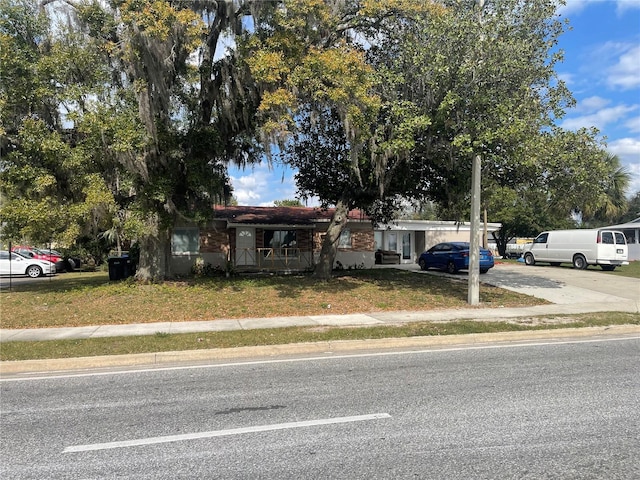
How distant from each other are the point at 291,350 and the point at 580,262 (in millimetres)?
21941

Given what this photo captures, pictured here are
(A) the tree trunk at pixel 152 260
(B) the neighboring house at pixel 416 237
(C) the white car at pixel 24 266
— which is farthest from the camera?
(B) the neighboring house at pixel 416 237

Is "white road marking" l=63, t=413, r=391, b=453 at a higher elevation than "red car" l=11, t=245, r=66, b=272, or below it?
below

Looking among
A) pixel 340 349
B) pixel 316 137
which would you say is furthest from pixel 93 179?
pixel 340 349

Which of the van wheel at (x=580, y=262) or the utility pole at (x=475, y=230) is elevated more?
the utility pole at (x=475, y=230)

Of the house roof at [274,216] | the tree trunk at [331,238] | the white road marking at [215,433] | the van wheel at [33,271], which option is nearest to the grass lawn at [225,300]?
the tree trunk at [331,238]

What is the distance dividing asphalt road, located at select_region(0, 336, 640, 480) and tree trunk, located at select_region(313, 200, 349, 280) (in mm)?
10506

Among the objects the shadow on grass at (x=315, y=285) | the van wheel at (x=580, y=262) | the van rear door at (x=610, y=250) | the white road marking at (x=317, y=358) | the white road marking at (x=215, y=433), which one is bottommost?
the white road marking at (x=317, y=358)

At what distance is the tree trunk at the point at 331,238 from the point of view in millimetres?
18022

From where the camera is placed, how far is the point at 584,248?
24.7m

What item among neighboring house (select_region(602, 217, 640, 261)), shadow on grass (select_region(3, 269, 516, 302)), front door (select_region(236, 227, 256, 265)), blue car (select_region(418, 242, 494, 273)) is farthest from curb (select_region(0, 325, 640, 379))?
neighboring house (select_region(602, 217, 640, 261))

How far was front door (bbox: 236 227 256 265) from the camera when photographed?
24031 millimetres

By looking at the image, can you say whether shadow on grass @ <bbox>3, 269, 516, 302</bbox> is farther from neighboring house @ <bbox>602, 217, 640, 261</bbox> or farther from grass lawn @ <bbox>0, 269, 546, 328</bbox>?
neighboring house @ <bbox>602, 217, 640, 261</bbox>

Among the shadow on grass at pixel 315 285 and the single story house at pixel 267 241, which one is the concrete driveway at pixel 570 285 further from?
the single story house at pixel 267 241

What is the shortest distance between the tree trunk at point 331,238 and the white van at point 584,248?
47.6ft
